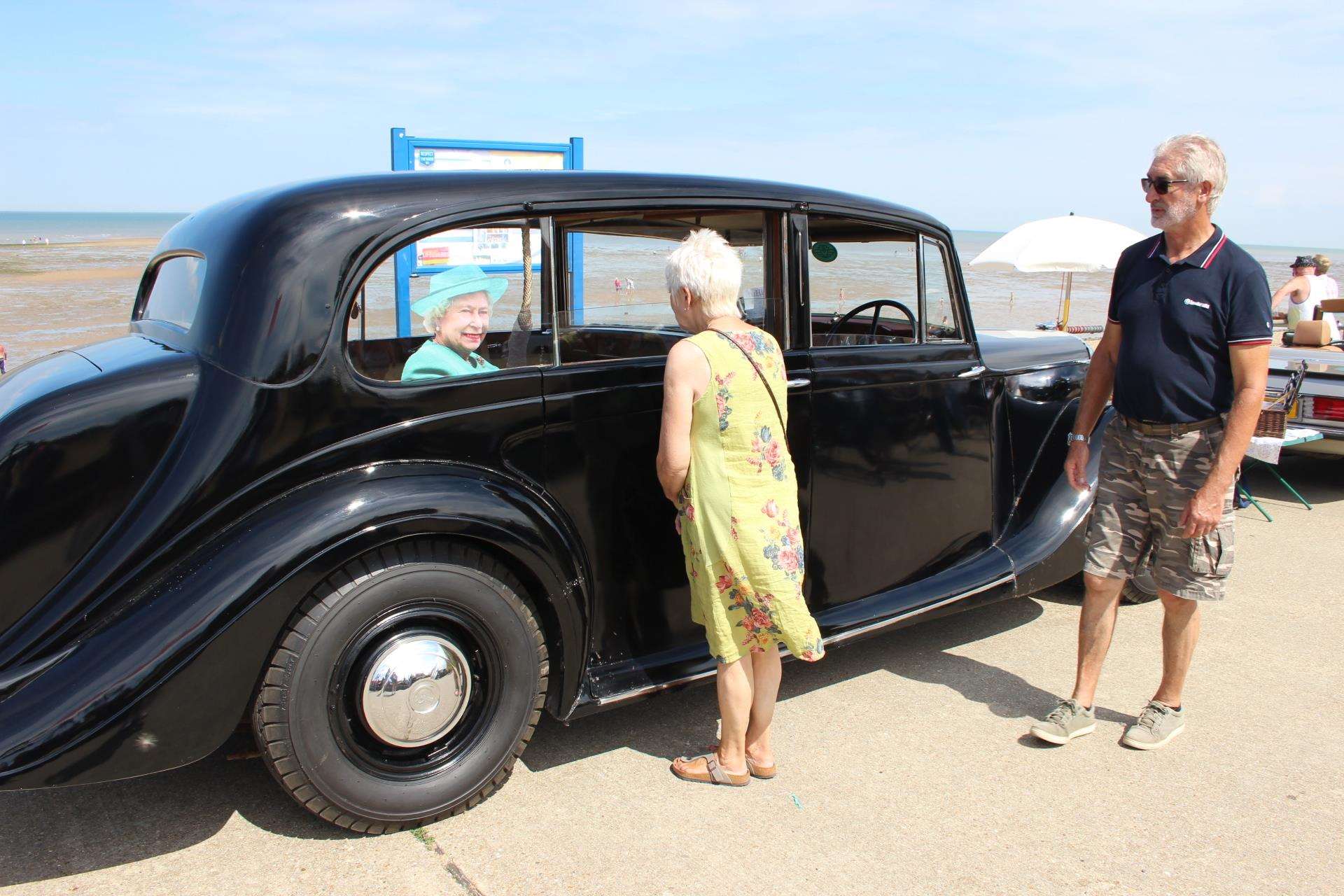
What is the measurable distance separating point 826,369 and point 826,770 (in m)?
1.30

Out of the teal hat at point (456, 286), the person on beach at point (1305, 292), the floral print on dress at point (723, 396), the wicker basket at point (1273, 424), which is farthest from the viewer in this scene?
the person on beach at point (1305, 292)

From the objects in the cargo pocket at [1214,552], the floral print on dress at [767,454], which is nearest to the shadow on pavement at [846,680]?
the cargo pocket at [1214,552]

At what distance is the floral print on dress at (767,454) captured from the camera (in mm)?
2693

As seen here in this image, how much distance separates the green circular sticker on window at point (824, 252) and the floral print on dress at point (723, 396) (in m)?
1.01

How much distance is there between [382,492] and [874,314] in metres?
2.42

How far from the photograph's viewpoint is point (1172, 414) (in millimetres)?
3021

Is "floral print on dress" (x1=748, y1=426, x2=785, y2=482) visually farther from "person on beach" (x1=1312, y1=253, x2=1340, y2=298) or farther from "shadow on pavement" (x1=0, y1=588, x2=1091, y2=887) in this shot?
"person on beach" (x1=1312, y1=253, x2=1340, y2=298)

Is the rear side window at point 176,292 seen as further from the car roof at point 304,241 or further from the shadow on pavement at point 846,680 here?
the shadow on pavement at point 846,680

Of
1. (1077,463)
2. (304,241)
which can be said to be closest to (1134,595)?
(1077,463)

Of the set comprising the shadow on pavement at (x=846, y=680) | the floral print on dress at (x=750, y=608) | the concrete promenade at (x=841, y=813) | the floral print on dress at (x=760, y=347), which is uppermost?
the floral print on dress at (x=760, y=347)

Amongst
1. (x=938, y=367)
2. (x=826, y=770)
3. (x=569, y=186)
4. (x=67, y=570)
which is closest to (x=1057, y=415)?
(x=938, y=367)

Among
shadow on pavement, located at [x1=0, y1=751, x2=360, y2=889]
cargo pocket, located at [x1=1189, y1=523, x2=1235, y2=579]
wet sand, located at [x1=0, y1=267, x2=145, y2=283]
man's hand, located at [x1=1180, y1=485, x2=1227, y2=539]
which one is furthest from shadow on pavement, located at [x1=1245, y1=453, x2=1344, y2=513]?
wet sand, located at [x1=0, y1=267, x2=145, y2=283]

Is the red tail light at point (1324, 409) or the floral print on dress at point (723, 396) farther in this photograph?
the red tail light at point (1324, 409)

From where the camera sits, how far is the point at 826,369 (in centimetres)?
338
